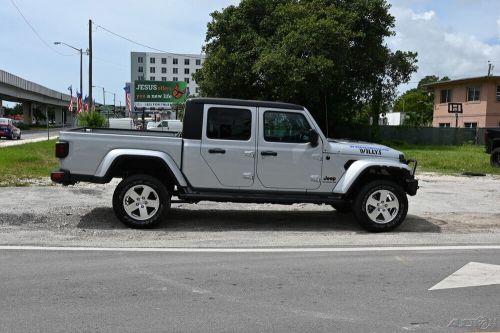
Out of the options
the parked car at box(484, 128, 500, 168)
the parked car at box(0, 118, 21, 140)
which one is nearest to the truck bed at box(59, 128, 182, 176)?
the parked car at box(484, 128, 500, 168)

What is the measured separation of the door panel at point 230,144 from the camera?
7.92m

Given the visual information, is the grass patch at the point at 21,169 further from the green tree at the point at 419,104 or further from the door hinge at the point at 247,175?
the green tree at the point at 419,104

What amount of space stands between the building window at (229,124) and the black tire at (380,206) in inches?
78.0

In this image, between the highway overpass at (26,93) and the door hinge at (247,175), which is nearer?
the door hinge at (247,175)

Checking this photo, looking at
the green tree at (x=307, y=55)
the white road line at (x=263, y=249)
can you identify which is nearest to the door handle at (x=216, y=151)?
the white road line at (x=263, y=249)

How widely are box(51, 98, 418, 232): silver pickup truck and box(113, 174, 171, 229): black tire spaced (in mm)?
14

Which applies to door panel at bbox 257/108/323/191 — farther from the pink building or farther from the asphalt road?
the pink building

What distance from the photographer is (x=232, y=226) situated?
8531 mm

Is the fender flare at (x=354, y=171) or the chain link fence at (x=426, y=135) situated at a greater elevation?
the chain link fence at (x=426, y=135)

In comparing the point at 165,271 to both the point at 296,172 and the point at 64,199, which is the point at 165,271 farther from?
the point at 64,199

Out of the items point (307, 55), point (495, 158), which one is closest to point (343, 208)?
point (495, 158)

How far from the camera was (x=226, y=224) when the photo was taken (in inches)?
341

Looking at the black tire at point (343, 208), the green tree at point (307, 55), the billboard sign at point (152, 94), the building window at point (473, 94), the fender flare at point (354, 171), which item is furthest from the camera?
the building window at point (473, 94)

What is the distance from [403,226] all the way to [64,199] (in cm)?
653
